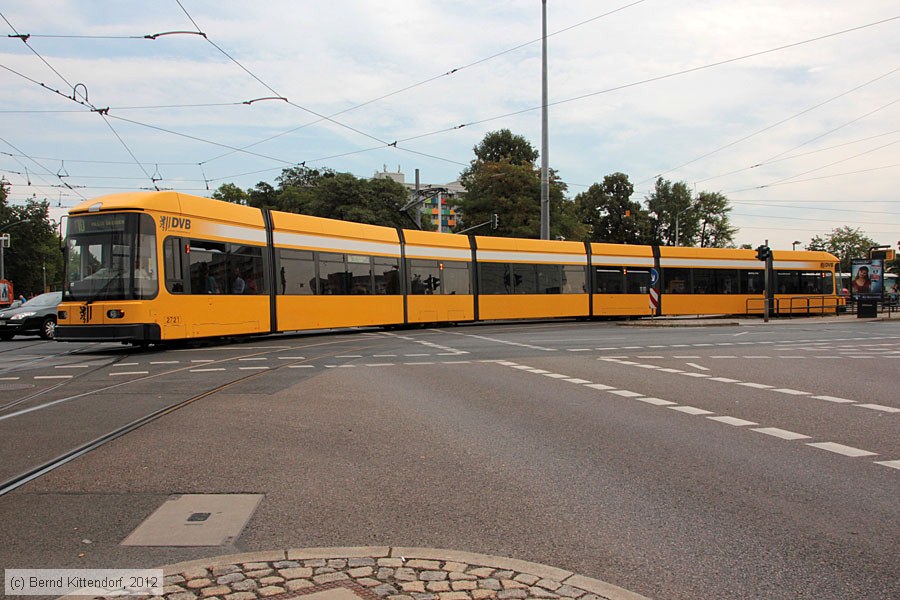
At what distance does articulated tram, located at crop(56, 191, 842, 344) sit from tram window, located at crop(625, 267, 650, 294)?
55mm

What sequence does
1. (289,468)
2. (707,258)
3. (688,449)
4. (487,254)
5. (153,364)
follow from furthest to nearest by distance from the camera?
(707,258), (487,254), (153,364), (688,449), (289,468)

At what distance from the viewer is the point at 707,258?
1321 inches

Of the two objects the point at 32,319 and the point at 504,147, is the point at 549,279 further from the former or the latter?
the point at 504,147

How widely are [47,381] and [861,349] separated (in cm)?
1741

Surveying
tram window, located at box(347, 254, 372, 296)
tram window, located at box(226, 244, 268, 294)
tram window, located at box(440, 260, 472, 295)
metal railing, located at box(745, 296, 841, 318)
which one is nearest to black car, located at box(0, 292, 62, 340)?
tram window, located at box(226, 244, 268, 294)

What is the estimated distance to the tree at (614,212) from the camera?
8025 cm

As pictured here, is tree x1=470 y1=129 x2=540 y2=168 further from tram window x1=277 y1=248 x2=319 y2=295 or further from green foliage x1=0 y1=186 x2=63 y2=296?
tram window x1=277 y1=248 x2=319 y2=295

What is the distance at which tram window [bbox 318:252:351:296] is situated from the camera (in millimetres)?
20531

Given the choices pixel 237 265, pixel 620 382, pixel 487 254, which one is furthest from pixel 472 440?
pixel 487 254

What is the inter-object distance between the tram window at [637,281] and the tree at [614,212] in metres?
48.8

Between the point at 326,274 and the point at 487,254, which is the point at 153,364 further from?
the point at 487,254

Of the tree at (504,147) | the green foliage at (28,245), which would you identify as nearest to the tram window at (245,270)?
the tree at (504,147)

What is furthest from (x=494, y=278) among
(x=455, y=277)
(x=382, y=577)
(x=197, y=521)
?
(x=382, y=577)

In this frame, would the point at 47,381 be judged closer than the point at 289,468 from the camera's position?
No
